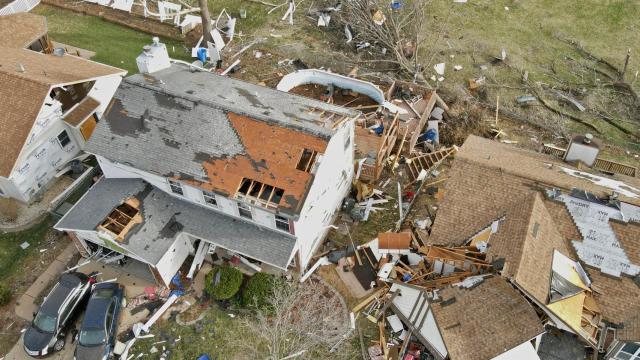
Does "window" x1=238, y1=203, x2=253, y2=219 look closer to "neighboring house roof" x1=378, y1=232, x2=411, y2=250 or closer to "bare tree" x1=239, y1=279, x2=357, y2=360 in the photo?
"bare tree" x1=239, y1=279, x2=357, y2=360

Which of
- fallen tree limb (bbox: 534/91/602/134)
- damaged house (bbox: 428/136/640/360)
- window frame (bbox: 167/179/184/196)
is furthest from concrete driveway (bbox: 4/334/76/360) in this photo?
fallen tree limb (bbox: 534/91/602/134)

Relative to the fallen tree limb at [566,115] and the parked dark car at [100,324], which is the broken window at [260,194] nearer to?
the parked dark car at [100,324]

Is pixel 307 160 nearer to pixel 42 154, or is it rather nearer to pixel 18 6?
pixel 42 154

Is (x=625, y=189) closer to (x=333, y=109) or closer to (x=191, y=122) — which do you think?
(x=333, y=109)

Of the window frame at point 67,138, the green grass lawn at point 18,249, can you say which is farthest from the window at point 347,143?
the green grass lawn at point 18,249

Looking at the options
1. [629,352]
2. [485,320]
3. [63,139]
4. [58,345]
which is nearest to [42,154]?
[63,139]

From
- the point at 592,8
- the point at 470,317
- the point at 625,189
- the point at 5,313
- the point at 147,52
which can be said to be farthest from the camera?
the point at 592,8

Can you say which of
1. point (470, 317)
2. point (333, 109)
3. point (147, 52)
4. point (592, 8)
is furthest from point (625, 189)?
point (592, 8)
